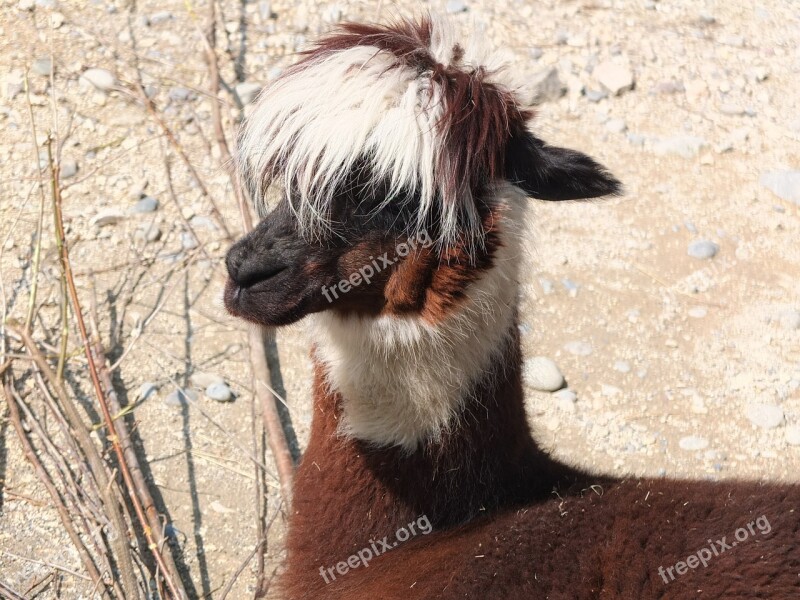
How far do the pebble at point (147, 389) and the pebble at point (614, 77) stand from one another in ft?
13.5

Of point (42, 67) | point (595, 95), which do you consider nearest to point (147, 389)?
point (42, 67)

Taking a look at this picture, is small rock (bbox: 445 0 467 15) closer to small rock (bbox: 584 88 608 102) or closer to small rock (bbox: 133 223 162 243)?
small rock (bbox: 584 88 608 102)

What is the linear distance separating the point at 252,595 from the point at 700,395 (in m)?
2.74

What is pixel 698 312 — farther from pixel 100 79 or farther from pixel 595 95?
pixel 100 79

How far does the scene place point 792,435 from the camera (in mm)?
4703

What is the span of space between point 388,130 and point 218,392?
252 cm

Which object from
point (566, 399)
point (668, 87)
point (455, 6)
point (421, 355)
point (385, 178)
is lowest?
point (566, 399)

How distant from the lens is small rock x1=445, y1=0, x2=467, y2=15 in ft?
22.8

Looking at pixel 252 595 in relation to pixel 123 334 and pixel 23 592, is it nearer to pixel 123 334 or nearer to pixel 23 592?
pixel 23 592

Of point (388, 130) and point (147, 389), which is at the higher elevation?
point (388, 130)

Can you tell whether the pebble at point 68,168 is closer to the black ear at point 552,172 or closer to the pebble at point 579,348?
the pebble at point 579,348

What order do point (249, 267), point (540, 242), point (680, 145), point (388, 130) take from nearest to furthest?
point (388, 130) < point (249, 267) < point (540, 242) < point (680, 145)

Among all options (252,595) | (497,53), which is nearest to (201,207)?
(252,595)

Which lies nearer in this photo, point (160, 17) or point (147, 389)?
point (147, 389)
